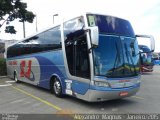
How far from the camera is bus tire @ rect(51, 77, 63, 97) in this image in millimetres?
11023

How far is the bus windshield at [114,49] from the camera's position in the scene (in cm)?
872

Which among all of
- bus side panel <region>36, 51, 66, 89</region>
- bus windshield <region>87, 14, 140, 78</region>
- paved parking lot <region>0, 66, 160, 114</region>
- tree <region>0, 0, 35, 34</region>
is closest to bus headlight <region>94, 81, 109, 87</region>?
bus windshield <region>87, 14, 140, 78</region>

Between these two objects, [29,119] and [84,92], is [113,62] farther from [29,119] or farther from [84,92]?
[29,119]

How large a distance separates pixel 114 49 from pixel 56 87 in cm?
352

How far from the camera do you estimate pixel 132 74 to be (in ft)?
Result: 30.9

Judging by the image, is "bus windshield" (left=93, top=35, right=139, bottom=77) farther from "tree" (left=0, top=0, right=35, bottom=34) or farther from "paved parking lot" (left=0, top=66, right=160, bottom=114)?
"tree" (left=0, top=0, right=35, bottom=34)

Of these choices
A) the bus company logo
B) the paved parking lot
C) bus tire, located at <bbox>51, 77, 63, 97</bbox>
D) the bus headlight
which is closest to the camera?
the bus headlight

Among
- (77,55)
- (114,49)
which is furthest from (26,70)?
(114,49)

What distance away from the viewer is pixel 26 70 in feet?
51.2

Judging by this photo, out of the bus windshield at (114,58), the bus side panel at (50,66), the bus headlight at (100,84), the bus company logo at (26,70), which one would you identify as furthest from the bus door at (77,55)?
the bus company logo at (26,70)

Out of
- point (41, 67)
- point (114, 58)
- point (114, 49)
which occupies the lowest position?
point (41, 67)

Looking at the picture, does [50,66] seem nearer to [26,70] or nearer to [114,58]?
[114,58]

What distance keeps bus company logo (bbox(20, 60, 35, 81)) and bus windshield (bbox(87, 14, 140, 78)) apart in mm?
6541

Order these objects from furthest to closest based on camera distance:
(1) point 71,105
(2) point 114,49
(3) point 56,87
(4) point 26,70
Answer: (4) point 26,70 → (3) point 56,87 → (1) point 71,105 → (2) point 114,49
